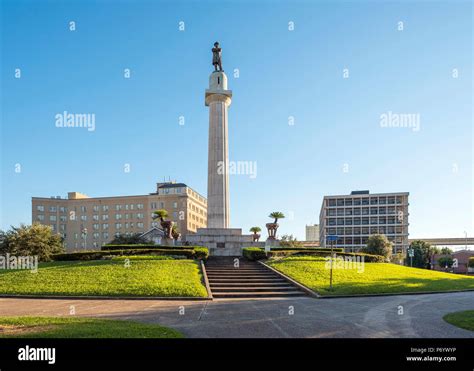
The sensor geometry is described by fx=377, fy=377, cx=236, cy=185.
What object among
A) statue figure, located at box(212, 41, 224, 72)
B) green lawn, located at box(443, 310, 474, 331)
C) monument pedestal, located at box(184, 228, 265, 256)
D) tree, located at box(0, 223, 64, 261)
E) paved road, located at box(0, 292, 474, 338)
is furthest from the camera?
statue figure, located at box(212, 41, 224, 72)

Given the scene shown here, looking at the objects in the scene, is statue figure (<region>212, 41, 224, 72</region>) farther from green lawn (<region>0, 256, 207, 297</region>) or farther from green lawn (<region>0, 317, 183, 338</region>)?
green lawn (<region>0, 317, 183, 338</region>)

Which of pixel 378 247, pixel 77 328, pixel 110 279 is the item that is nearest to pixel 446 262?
Result: pixel 378 247

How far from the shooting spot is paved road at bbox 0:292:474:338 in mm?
10250

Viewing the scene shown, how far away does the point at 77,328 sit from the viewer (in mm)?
9992

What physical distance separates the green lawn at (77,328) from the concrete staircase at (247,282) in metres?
7.91

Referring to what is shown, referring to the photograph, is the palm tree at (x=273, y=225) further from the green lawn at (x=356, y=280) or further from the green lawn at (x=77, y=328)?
the green lawn at (x=77, y=328)

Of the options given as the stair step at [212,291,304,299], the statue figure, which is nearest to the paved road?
the stair step at [212,291,304,299]

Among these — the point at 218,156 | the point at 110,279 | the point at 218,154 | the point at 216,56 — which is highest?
the point at 216,56

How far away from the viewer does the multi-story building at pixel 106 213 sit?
3937 inches

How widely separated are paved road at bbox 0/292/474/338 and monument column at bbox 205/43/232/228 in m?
18.5

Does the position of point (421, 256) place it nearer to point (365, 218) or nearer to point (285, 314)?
point (365, 218)

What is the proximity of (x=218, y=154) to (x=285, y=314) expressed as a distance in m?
23.9

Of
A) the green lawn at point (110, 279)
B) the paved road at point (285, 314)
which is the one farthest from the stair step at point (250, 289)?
the paved road at point (285, 314)
